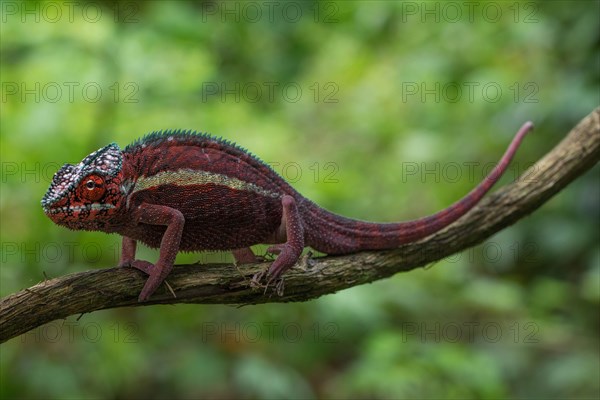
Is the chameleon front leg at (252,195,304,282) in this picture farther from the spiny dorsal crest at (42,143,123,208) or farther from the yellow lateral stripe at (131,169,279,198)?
the spiny dorsal crest at (42,143,123,208)

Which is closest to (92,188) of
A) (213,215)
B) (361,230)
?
(213,215)

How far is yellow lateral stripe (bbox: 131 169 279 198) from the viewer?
2533mm

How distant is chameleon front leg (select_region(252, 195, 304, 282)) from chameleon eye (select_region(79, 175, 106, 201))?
690mm

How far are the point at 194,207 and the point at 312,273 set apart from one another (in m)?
0.52

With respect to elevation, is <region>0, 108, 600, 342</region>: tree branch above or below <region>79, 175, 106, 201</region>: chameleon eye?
below

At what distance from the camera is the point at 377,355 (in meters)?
3.82

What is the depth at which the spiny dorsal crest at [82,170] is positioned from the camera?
2.29 metres

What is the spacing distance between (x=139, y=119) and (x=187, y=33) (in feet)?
1.90

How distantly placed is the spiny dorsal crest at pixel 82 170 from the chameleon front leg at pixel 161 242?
19 cm

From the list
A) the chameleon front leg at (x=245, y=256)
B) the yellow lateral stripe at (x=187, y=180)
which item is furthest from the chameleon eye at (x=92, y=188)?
the chameleon front leg at (x=245, y=256)

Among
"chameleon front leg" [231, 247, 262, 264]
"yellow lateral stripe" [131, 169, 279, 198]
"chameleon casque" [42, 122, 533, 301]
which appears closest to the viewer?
"chameleon casque" [42, 122, 533, 301]

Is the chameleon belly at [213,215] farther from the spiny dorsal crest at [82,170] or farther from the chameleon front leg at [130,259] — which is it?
the spiny dorsal crest at [82,170]

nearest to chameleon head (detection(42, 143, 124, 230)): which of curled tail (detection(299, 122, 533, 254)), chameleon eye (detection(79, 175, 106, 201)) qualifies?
chameleon eye (detection(79, 175, 106, 201))

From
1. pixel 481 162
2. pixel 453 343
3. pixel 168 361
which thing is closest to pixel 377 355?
pixel 168 361
